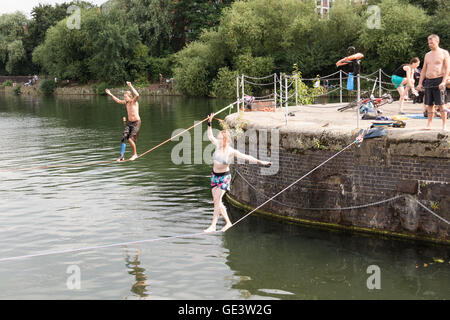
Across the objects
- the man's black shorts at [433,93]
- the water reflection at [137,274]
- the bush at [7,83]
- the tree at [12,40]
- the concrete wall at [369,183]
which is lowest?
the water reflection at [137,274]

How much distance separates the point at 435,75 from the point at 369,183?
2.74m

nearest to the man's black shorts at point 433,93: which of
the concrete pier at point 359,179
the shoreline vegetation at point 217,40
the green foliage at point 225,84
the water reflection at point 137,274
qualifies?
the concrete pier at point 359,179

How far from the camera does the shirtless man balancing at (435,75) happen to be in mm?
11953

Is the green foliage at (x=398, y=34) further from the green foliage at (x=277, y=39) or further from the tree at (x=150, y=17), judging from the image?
the tree at (x=150, y=17)

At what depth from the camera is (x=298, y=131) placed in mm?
13289

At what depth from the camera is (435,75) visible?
12.1m

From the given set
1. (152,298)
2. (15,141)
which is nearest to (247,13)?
(15,141)

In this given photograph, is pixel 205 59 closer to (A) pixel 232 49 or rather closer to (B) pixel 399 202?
(A) pixel 232 49

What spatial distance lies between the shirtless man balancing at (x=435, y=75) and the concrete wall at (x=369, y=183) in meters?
0.77

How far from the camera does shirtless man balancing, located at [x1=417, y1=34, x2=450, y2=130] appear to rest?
12.0 meters

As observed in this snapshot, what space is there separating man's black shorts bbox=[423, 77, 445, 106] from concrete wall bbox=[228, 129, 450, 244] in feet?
3.37

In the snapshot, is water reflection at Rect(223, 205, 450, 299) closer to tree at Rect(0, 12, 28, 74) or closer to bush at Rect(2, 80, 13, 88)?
tree at Rect(0, 12, 28, 74)

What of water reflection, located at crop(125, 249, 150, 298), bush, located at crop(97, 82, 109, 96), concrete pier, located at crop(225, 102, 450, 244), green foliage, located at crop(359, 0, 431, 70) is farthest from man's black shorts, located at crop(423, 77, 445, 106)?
bush, located at crop(97, 82, 109, 96)

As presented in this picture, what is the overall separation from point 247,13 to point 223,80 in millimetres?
7704
